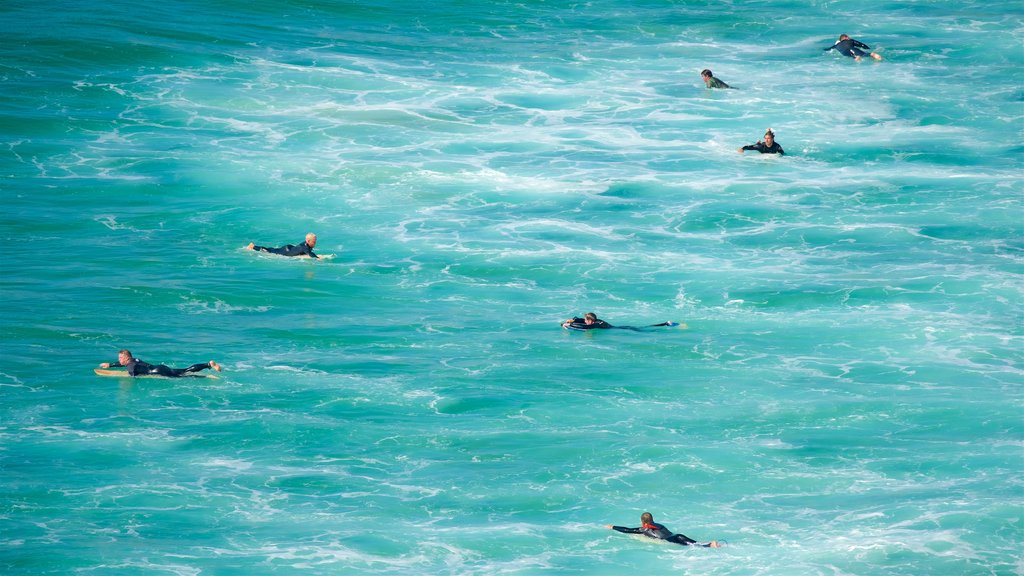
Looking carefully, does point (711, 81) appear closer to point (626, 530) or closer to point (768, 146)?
point (768, 146)

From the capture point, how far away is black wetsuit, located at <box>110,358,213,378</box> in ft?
109

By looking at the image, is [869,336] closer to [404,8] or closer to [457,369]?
[457,369]

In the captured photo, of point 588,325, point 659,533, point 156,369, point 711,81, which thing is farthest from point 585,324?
point 711,81

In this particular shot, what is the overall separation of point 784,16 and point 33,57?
33.1 metres

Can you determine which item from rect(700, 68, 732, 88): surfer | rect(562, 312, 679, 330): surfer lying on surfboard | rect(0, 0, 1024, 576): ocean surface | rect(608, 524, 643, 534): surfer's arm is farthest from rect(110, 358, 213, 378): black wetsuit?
rect(700, 68, 732, 88): surfer

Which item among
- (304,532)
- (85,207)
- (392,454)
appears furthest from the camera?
(85,207)

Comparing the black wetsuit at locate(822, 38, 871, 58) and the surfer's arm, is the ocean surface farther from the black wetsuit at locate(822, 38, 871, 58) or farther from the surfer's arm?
the black wetsuit at locate(822, 38, 871, 58)

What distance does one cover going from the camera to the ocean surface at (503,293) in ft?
92.5

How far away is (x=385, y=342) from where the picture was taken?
3638cm

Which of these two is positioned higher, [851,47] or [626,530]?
[851,47]

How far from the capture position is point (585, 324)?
3647cm

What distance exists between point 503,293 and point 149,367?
10.3 m

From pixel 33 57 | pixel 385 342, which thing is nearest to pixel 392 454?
pixel 385 342

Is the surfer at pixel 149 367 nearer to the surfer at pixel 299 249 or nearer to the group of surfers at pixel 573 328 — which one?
the group of surfers at pixel 573 328
